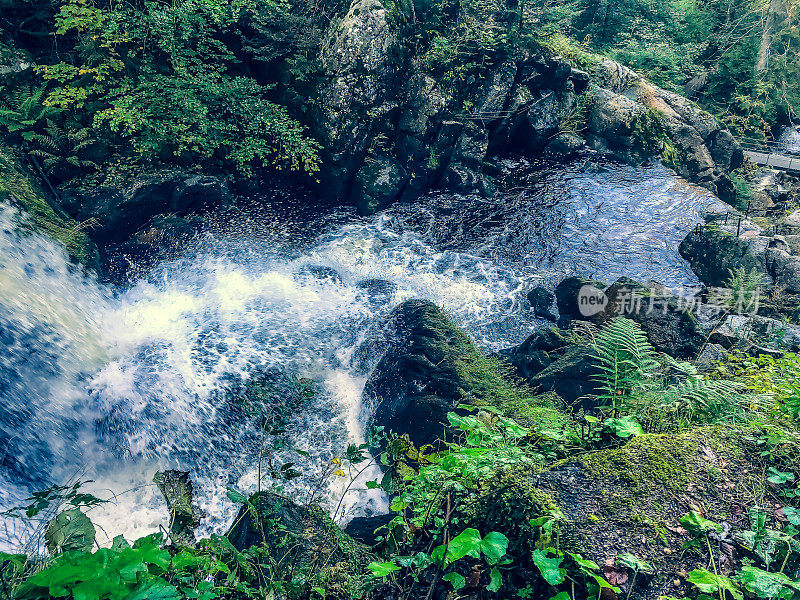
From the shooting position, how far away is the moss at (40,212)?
7134mm

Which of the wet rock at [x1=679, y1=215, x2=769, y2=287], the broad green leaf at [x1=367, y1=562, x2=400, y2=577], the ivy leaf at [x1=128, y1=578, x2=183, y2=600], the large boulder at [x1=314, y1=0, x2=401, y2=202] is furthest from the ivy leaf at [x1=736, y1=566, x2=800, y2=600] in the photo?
the large boulder at [x1=314, y1=0, x2=401, y2=202]

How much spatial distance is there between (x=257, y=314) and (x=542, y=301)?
4.69 metres

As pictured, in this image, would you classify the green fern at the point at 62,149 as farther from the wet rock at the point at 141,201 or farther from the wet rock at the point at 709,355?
the wet rock at the point at 709,355

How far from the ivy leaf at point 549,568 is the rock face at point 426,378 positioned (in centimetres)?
333

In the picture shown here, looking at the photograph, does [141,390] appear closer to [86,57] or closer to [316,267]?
[316,267]

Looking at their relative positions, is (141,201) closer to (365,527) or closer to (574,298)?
(365,527)

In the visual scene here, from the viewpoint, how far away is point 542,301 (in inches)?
322

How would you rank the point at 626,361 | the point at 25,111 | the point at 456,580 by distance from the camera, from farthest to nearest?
the point at 25,111, the point at 626,361, the point at 456,580

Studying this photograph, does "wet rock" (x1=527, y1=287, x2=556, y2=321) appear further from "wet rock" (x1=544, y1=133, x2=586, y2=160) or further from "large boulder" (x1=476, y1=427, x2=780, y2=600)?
"large boulder" (x1=476, y1=427, x2=780, y2=600)

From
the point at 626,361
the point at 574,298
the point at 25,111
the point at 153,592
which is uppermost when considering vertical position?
the point at 25,111

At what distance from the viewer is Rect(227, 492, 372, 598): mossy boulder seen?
7.98ft

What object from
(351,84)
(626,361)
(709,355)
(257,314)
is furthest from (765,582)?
(351,84)

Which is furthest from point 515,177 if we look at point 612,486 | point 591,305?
point 612,486

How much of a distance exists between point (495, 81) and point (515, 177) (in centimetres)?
219
